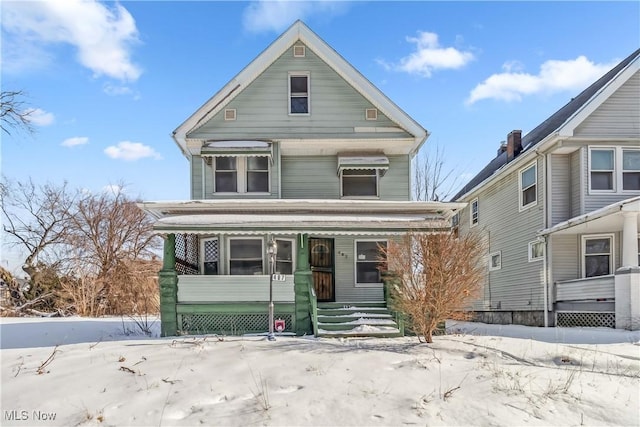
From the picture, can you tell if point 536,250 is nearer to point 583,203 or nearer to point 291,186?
point 583,203

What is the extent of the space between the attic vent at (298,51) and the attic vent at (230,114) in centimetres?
245

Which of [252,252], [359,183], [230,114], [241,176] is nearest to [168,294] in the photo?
[252,252]

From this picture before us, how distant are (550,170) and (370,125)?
5.71 metres

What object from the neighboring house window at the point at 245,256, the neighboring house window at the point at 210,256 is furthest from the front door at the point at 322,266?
the neighboring house window at the point at 210,256

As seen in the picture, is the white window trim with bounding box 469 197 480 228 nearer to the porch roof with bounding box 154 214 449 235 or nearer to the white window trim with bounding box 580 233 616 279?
the white window trim with bounding box 580 233 616 279

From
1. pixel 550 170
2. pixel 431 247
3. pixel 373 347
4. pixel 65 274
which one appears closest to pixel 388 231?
pixel 431 247

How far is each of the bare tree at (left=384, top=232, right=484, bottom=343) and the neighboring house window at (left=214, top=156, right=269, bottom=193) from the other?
234 inches

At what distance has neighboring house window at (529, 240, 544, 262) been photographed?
14684 mm

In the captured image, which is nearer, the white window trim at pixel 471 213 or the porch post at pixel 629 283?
the porch post at pixel 629 283

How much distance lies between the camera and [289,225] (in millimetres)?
11133

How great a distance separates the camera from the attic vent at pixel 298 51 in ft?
45.0

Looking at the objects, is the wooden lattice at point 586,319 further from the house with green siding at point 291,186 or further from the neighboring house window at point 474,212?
the neighboring house window at point 474,212

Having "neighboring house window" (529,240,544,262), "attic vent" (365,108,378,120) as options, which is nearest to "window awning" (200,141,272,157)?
"attic vent" (365,108,378,120)

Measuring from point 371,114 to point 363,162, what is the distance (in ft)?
4.99
